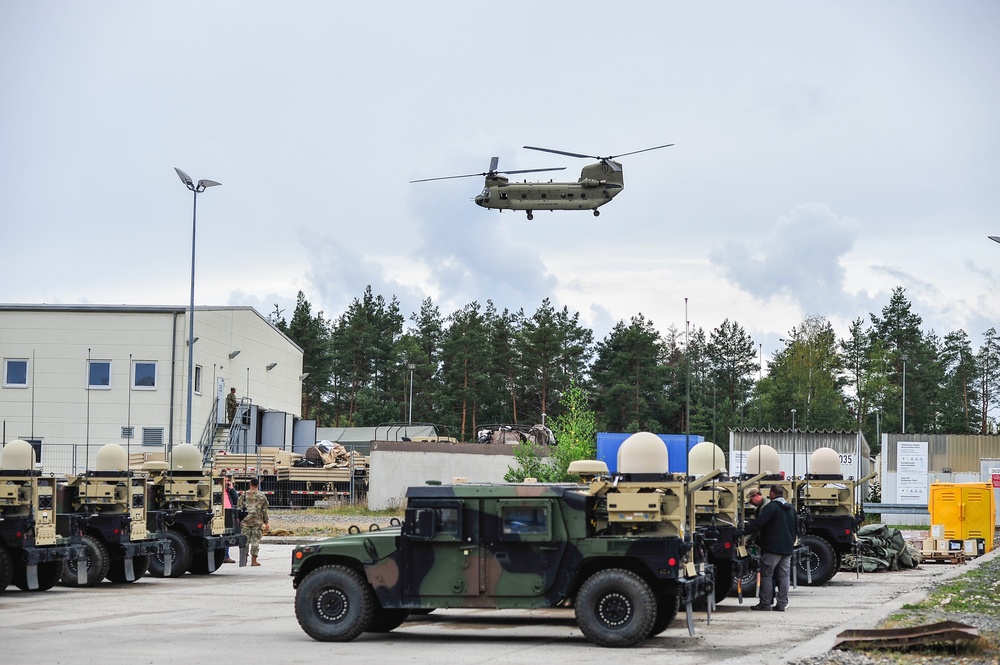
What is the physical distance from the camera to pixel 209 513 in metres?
25.2

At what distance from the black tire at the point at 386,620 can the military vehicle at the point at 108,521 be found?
8.57 meters

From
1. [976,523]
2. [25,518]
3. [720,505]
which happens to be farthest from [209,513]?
[976,523]

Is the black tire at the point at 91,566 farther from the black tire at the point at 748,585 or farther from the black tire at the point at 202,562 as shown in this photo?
the black tire at the point at 748,585

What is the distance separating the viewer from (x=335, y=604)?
14.8 meters

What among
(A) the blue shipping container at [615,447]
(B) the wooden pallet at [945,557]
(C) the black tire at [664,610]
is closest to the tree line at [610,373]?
(A) the blue shipping container at [615,447]

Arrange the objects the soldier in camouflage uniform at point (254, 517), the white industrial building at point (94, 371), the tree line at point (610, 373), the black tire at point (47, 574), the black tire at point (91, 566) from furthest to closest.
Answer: the tree line at point (610, 373)
the white industrial building at point (94, 371)
the soldier in camouflage uniform at point (254, 517)
the black tire at point (91, 566)
the black tire at point (47, 574)

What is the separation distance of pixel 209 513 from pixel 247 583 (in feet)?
7.21

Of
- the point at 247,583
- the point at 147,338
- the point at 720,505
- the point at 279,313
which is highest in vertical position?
the point at 279,313

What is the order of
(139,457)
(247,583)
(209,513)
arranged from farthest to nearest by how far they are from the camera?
(139,457) < (209,513) < (247,583)

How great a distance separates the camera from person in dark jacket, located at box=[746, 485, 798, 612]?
18.3 m

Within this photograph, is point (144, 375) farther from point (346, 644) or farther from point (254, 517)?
point (346, 644)

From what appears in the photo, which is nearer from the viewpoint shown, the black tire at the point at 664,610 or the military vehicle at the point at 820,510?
the black tire at the point at 664,610

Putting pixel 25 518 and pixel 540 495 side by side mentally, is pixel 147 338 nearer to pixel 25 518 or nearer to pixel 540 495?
pixel 25 518

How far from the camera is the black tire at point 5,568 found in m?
20.4
